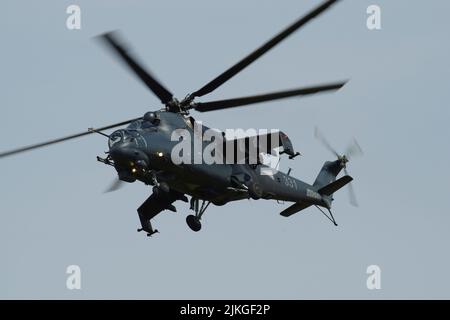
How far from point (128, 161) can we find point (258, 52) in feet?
20.7

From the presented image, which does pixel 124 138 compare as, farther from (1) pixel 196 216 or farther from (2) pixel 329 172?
(2) pixel 329 172

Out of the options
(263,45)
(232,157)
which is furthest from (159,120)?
(263,45)

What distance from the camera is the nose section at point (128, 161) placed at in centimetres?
3031

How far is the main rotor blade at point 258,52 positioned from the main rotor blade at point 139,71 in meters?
1.30

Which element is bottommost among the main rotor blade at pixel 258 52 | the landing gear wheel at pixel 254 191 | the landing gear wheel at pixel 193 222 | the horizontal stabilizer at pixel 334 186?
the landing gear wheel at pixel 193 222

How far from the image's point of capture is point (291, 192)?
37750mm

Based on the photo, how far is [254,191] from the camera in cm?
3434

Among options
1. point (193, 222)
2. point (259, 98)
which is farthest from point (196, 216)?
point (259, 98)

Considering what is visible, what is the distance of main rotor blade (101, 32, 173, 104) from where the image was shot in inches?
1158

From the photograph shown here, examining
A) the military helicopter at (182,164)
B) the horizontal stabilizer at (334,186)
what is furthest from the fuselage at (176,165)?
the horizontal stabilizer at (334,186)

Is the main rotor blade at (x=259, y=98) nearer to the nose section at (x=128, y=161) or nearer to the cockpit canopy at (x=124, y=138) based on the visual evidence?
the cockpit canopy at (x=124, y=138)

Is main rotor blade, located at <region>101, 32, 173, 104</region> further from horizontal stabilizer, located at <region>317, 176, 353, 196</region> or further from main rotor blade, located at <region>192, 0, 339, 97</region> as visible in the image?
horizontal stabilizer, located at <region>317, 176, 353, 196</region>

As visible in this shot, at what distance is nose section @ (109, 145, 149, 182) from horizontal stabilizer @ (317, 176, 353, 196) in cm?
1143

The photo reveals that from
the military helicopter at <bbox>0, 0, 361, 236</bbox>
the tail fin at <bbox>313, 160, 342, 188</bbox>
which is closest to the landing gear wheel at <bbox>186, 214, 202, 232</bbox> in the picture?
the military helicopter at <bbox>0, 0, 361, 236</bbox>
